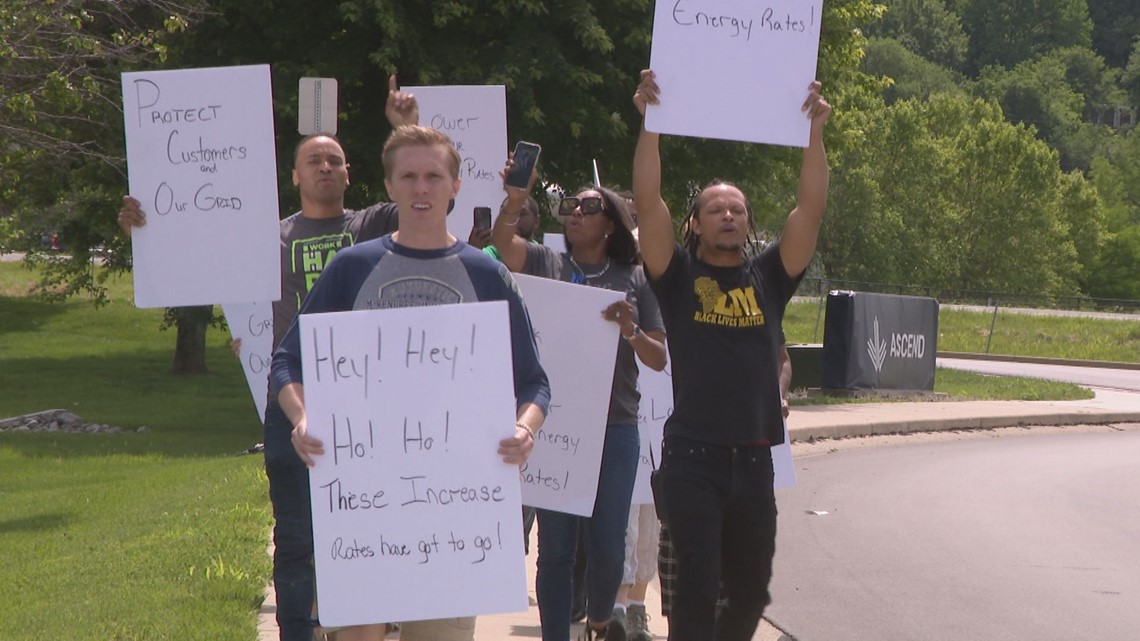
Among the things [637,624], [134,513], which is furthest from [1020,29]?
[637,624]

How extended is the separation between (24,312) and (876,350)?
93.4 feet

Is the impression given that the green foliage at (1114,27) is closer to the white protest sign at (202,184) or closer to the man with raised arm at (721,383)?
the white protest sign at (202,184)

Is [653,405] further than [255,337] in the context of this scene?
Yes

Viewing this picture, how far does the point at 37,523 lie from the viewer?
39.3 ft

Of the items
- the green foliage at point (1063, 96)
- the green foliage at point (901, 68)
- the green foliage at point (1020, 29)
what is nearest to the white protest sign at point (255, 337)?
the green foliage at point (1063, 96)

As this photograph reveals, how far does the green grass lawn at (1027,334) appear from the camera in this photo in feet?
146

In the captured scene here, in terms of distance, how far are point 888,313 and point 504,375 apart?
820 inches

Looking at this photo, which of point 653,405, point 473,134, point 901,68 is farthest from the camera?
point 901,68

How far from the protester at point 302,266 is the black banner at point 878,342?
17.7 metres

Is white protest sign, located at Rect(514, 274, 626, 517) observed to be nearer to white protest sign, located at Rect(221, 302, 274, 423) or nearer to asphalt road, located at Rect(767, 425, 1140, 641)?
white protest sign, located at Rect(221, 302, 274, 423)

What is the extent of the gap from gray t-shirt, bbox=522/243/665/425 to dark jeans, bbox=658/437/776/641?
1014 mm

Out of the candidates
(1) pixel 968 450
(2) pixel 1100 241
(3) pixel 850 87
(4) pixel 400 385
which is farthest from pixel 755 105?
(2) pixel 1100 241

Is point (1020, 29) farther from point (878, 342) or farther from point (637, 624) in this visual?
point (637, 624)

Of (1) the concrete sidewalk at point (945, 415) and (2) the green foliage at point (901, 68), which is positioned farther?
(2) the green foliage at point (901, 68)
